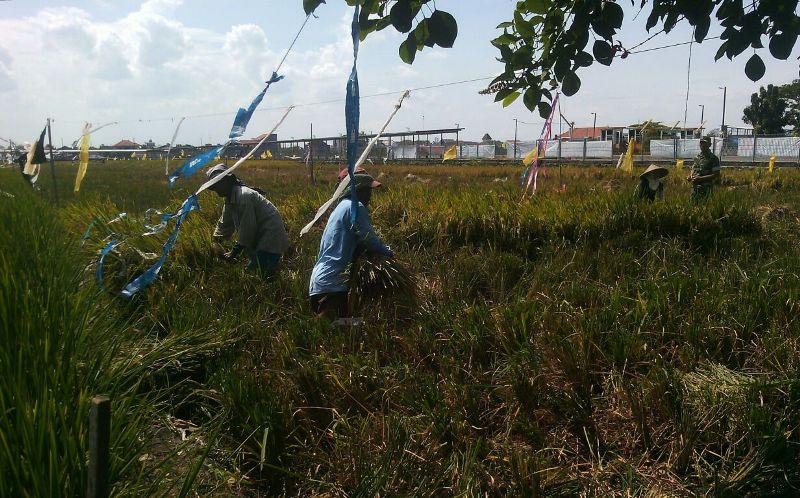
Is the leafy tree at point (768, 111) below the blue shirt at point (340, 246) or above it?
above

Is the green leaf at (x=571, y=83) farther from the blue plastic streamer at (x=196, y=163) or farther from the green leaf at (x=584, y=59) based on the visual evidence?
the blue plastic streamer at (x=196, y=163)

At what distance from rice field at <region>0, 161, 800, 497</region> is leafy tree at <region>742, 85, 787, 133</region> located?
44113mm

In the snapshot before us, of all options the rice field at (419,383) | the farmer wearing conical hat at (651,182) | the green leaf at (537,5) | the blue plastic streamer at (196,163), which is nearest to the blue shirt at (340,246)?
the rice field at (419,383)

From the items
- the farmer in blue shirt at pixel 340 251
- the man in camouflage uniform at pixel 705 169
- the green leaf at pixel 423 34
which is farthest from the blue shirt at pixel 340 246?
the man in camouflage uniform at pixel 705 169

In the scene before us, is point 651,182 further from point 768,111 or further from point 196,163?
point 768,111

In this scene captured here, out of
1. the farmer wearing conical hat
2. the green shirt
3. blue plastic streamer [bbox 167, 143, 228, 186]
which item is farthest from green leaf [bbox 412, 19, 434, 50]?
the green shirt

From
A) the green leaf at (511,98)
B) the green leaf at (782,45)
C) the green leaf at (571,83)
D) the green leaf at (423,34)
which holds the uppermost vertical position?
the green leaf at (423,34)

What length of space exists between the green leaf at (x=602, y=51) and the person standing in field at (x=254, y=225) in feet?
10.9

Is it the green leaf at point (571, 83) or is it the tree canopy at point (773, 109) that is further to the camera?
the tree canopy at point (773, 109)

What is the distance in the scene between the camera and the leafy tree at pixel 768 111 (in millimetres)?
42344

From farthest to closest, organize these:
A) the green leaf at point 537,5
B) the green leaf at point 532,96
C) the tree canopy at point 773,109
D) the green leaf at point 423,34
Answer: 1. the tree canopy at point 773,109
2. the green leaf at point 532,96
3. the green leaf at point 537,5
4. the green leaf at point 423,34

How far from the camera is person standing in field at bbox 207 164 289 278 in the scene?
5.35 meters

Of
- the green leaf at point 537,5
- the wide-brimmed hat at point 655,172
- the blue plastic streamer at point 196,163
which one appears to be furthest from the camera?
the wide-brimmed hat at point 655,172

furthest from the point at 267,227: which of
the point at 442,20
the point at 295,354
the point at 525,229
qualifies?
the point at 442,20
